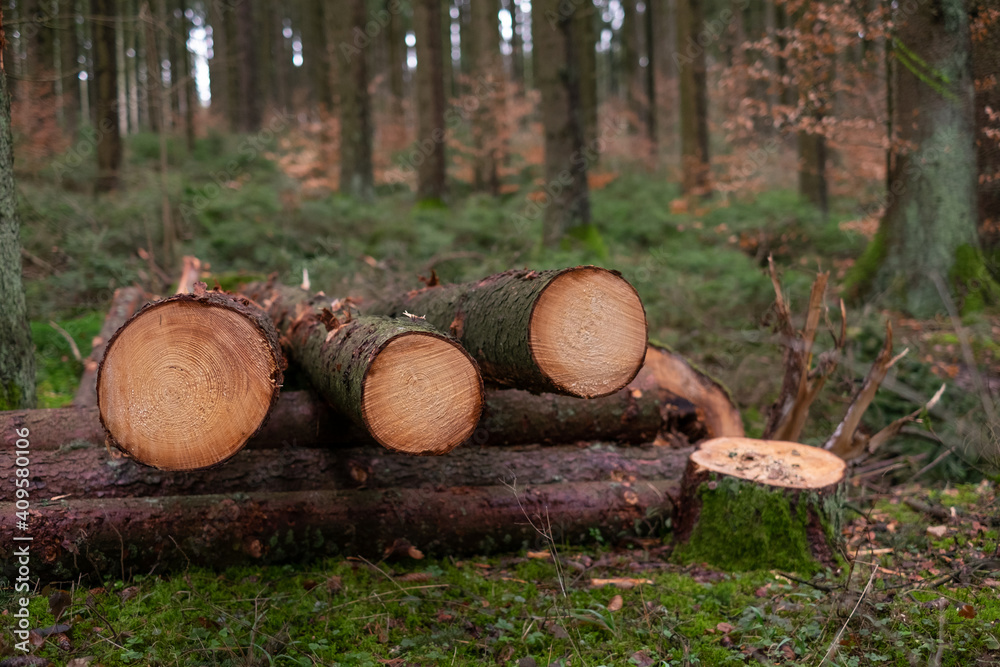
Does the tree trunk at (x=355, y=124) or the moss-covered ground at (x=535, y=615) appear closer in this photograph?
the moss-covered ground at (x=535, y=615)

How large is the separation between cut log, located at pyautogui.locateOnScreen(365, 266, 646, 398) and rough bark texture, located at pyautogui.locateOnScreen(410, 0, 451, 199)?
451 inches

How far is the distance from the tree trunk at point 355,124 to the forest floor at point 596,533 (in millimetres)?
2297

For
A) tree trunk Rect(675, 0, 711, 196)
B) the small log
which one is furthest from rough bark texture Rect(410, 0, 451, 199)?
the small log

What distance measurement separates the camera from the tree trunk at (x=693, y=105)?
15.5 meters

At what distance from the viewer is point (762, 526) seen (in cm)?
371

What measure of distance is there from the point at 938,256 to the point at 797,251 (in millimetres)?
4156

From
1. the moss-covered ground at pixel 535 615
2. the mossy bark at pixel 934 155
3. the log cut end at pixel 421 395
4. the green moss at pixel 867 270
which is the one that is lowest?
the moss-covered ground at pixel 535 615

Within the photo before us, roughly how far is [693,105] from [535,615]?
15300 millimetres

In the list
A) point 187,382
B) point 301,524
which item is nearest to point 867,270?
point 301,524

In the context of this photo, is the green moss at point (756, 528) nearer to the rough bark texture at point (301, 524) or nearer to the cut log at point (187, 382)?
the rough bark texture at point (301, 524)

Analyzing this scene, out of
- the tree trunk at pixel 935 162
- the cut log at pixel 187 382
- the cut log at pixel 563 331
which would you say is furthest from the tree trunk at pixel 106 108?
the tree trunk at pixel 935 162

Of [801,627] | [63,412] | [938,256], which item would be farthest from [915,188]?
[63,412]

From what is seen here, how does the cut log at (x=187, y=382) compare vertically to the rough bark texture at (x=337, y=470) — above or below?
above

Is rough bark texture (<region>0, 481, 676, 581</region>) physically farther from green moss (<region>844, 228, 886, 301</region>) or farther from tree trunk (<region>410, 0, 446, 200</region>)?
tree trunk (<region>410, 0, 446, 200</region>)
